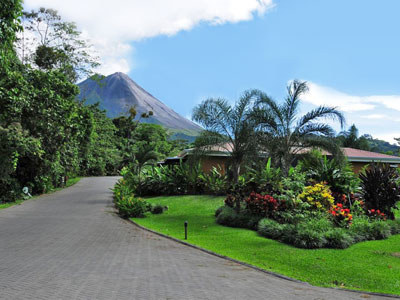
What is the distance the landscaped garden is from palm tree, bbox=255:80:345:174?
4 centimetres

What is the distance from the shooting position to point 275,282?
6.68 metres

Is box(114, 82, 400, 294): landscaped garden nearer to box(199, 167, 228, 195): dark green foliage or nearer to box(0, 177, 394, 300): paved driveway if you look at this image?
box(199, 167, 228, 195): dark green foliage

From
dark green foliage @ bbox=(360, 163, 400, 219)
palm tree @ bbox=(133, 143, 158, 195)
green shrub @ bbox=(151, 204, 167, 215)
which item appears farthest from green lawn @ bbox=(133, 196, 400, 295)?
palm tree @ bbox=(133, 143, 158, 195)

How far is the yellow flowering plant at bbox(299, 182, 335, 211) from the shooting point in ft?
39.6

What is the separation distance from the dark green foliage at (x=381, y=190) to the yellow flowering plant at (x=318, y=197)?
8.05 feet

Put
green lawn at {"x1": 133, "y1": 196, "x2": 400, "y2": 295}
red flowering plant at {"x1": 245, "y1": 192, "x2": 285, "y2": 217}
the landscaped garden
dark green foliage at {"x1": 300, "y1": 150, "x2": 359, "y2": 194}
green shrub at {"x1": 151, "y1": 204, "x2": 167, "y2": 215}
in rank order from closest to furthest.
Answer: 1. green lawn at {"x1": 133, "y1": 196, "x2": 400, "y2": 295}
2. the landscaped garden
3. red flowering plant at {"x1": 245, "y1": 192, "x2": 285, "y2": 217}
4. dark green foliage at {"x1": 300, "y1": 150, "x2": 359, "y2": 194}
5. green shrub at {"x1": 151, "y1": 204, "x2": 167, "y2": 215}

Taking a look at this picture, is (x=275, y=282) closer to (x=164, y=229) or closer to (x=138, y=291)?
(x=138, y=291)

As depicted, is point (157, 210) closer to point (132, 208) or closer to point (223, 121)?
point (132, 208)

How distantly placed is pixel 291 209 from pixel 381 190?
4.01 m

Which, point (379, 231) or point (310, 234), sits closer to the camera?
point (310, 234)

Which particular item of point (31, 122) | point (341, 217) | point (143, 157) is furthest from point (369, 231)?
point (31, 122)

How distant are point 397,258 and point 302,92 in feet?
30.1

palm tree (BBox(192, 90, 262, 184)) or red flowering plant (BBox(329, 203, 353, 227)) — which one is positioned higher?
palm tree (BBox(192, 90, 262, 184))

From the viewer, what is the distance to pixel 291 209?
485 inches
